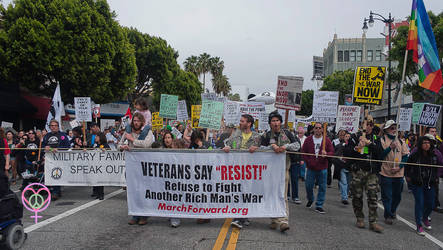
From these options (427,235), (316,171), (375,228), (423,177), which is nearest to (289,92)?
(316,171)

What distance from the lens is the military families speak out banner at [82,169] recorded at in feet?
27.1

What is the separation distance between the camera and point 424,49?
715cm

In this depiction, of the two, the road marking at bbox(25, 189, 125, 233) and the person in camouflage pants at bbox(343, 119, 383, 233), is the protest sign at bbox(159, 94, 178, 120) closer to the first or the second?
the road marking at bbox(25, 189, 125, 233)

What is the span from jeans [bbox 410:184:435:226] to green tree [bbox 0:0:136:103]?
1980cm

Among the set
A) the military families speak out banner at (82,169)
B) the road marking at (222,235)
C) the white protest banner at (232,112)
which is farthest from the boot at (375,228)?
the white protest banner at (232,112)

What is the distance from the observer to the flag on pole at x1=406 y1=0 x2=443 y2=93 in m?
7.11

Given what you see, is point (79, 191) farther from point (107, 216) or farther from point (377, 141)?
point (377, 141)

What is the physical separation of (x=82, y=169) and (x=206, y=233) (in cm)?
407

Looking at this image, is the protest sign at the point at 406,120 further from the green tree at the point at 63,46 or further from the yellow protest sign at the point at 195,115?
the green tree at the point at 63,46

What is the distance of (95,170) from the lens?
831 cm

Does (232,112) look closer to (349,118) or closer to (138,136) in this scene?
(349,118)

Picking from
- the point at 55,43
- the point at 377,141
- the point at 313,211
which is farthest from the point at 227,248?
the point at 55,43

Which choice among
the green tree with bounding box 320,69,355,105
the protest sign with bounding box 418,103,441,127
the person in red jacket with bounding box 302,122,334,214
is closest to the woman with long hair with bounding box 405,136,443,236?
the person in red jacket with bounding box 302,122,334,214

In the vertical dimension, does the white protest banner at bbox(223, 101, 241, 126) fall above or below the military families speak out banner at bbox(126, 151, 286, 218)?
above
